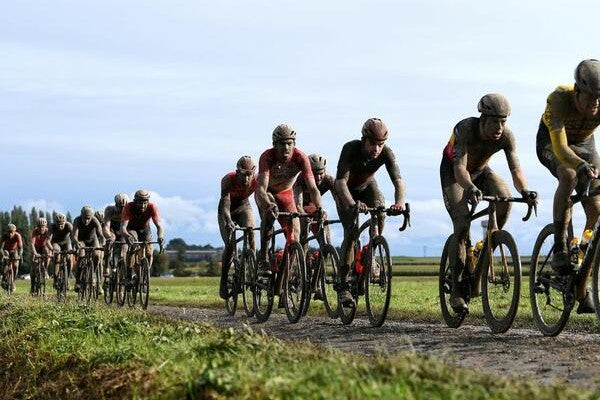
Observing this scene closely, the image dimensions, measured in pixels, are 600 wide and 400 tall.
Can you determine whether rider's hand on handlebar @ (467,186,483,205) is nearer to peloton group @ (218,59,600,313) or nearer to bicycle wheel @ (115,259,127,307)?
peloton group @ (218,59,600,313)

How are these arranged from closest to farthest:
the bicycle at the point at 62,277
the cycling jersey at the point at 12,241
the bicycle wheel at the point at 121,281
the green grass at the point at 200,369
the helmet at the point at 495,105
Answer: the green grass at the point at 200,369 → the helmet at the point at 495,105 → the bicycle wheel at the point at 121,281 → the bicycle at the point at 62,277 → the cycling jersey at the point at 12,241

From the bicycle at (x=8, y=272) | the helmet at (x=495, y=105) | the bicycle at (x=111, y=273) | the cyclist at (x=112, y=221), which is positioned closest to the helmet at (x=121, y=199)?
the cyclist at (x=112, y=221)

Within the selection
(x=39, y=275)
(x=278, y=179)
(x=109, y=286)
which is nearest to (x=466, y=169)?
(x=278, y=179)

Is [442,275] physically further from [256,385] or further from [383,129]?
[256,385]

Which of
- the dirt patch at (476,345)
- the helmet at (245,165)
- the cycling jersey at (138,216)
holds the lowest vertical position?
the dirt patch at (476,345)

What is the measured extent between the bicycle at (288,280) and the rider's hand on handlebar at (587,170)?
5031 millimetres

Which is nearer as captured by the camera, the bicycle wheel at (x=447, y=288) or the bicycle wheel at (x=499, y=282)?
the bicycle wheel at (x=499, y=282)

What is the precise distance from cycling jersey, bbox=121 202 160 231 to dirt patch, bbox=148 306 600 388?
684 cm

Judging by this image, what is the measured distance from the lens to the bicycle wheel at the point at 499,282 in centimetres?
1102

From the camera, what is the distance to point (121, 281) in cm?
2189

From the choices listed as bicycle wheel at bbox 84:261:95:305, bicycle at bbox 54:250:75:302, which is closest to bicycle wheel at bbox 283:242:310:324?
bicycle wheel at bbox 84:261:95:305

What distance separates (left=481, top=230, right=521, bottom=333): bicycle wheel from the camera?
11016mm

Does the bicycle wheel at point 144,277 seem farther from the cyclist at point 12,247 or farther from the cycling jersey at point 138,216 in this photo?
the cyclist at point 12,247

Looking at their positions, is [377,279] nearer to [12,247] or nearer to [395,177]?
[395,177]
